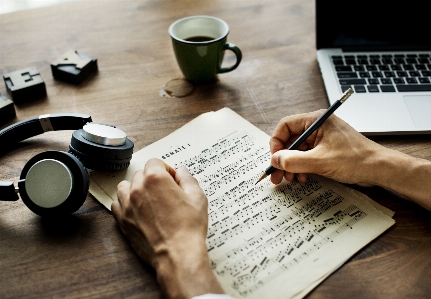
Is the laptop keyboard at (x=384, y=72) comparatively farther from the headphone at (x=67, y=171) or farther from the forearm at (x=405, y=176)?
the headphone at (x=67, y=171)

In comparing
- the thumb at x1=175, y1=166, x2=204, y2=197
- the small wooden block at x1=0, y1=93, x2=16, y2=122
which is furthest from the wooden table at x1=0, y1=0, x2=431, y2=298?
the thumb at x1=175, y1=166, x2=204, y2=197

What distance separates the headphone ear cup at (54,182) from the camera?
26.0 inches

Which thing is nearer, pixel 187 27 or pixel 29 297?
pixel 29 297

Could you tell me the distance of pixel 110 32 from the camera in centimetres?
117

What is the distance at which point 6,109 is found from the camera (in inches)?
34.6

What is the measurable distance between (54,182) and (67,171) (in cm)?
3

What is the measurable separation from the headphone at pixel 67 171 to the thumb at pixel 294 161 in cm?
25

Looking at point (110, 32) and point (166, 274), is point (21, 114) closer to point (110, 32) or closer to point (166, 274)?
point (110, 32)

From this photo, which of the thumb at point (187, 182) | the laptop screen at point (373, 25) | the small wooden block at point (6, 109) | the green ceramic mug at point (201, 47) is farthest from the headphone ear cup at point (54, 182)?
the laptop screen at point (373, 25)

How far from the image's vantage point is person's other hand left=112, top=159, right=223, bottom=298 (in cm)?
59

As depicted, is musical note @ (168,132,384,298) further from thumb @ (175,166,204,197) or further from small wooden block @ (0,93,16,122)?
small wooden block @ (0,93,16,122)

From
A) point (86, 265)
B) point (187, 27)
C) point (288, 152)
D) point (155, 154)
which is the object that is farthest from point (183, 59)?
point (86, 265)

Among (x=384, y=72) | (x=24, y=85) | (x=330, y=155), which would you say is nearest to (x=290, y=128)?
(x=330, y=155)

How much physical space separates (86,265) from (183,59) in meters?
0.49
